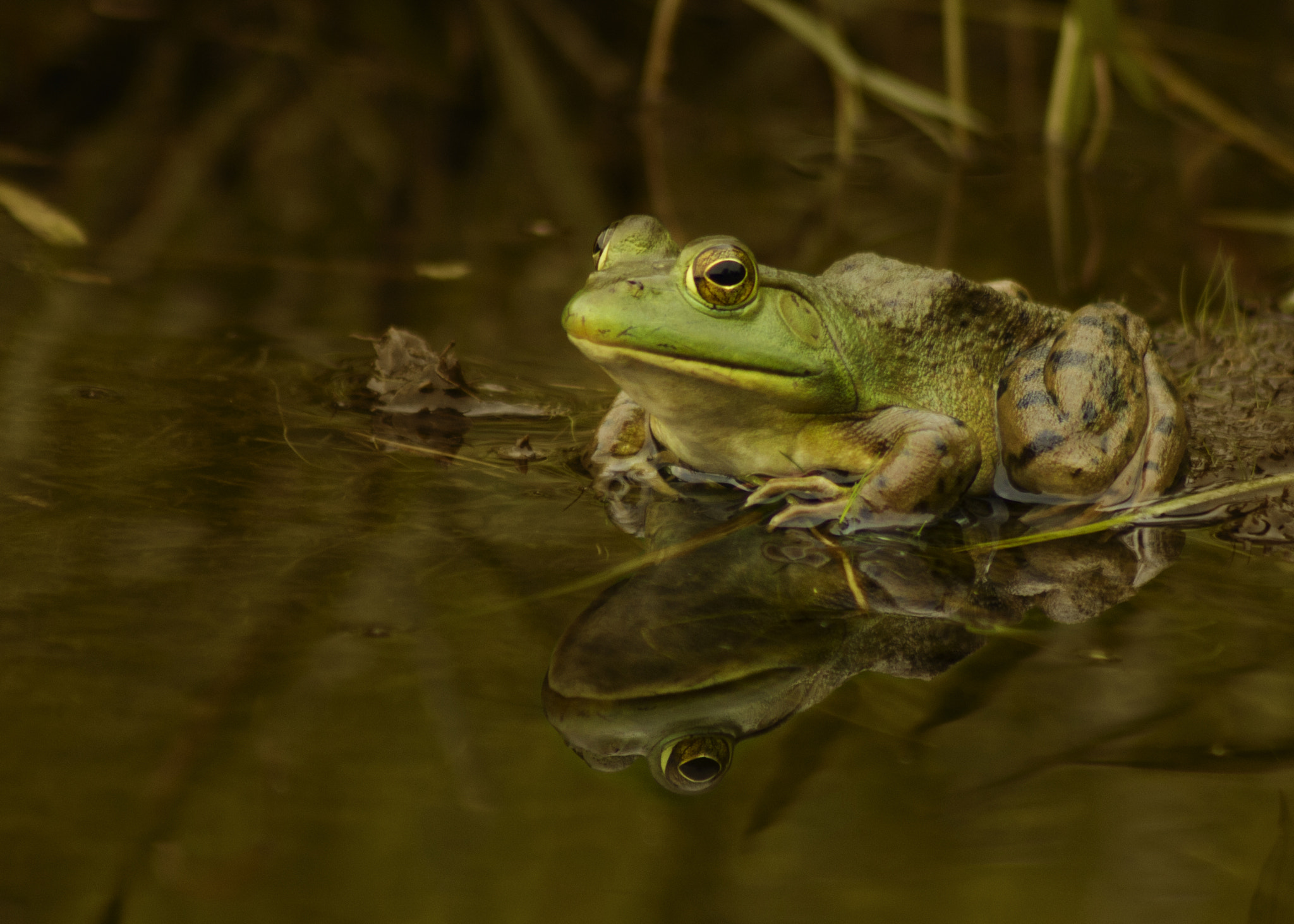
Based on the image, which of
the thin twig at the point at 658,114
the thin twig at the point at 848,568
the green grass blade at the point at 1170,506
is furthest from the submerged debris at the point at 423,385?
the thin twig at the point at 658,114

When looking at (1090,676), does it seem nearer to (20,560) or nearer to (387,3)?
(20,560)

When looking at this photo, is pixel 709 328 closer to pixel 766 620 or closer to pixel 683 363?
pixel 683 363

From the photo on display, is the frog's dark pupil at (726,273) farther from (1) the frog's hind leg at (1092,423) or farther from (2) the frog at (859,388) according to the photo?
(1) the frog's hind leg at (1092,423)

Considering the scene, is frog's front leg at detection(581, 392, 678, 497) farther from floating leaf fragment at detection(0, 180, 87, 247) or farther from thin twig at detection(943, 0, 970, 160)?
thin twig at detection(943, 0, 970, 160)

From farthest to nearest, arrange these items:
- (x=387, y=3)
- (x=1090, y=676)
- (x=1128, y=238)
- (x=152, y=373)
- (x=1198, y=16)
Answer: (x=1198, y=16) < (x=387, y=3) < (x=1128, y=238) < (x=152, y=373) < (x=1090, y=676)

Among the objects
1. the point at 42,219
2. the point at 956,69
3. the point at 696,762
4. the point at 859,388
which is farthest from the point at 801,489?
the point at 956,69

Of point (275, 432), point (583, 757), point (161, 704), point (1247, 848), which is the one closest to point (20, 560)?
point (161, 704)

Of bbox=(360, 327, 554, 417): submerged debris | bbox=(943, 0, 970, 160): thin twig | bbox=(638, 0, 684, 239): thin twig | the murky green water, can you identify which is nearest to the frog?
the murky green water
